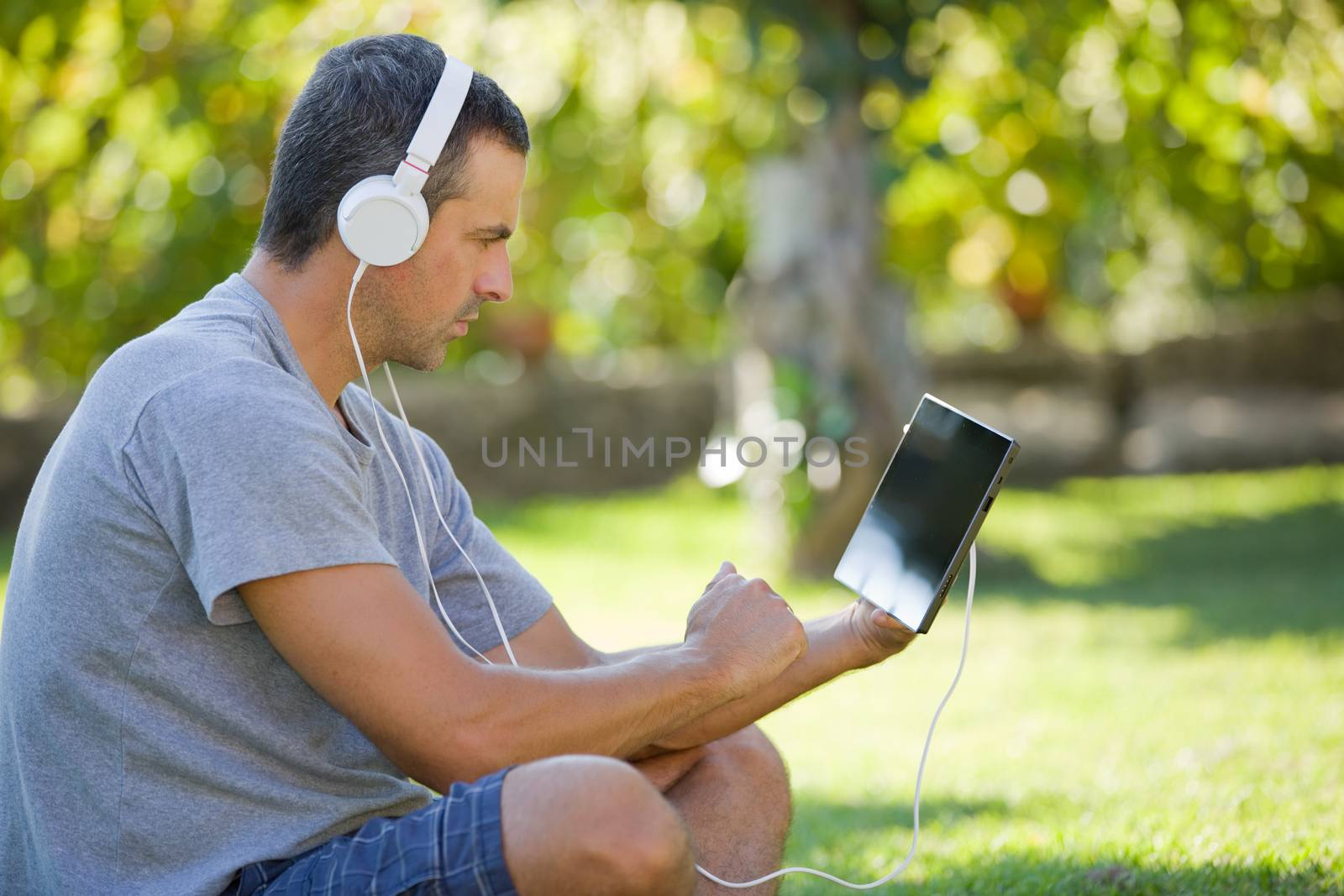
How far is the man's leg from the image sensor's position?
2.15 m

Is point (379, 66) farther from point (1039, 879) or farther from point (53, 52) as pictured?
point (53, 52)

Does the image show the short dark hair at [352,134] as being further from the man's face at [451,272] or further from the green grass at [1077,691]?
the green grass at [1077,691]

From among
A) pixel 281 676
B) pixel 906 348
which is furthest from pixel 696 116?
pixel 281 676

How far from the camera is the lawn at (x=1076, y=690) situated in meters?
2.92

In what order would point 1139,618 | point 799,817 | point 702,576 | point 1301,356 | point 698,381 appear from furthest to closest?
point 1301,356 → point 698,381 → point 702,576 → point 1139,618 → point 799,817

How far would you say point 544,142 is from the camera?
778 cm

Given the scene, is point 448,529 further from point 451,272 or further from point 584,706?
point 584,706

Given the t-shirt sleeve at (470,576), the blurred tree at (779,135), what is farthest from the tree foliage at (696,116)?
the t-shirt sleeve at (470,576)

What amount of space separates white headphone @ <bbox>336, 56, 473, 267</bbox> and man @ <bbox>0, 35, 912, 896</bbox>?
47 millimetres

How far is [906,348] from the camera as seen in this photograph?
279 inches

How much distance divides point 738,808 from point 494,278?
0.94 m

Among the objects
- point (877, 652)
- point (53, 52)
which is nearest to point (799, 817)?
point (877, 652)

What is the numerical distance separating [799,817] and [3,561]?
5515mm

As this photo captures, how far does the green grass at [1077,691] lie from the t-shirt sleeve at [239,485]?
156 cm
